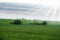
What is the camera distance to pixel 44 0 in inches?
65.9

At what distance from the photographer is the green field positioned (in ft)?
5.34

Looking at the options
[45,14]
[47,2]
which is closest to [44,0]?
[47,2]

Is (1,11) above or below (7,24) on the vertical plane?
above

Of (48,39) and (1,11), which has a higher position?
(1,11)

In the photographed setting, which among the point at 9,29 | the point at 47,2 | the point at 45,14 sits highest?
the point at 47,2

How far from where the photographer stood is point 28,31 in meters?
1.63

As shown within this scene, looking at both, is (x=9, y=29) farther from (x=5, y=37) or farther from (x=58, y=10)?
(x=58, y=10)

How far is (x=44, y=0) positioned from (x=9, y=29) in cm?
50

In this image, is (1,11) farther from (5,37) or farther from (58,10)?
(58,10)

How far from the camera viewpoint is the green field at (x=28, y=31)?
1.63 metres

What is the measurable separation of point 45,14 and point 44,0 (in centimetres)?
16

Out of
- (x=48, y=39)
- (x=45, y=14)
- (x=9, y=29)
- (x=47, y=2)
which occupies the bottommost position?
(x=48, y=39)

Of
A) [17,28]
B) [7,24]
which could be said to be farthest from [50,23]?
[7,24]

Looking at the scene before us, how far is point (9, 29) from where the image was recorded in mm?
1654
